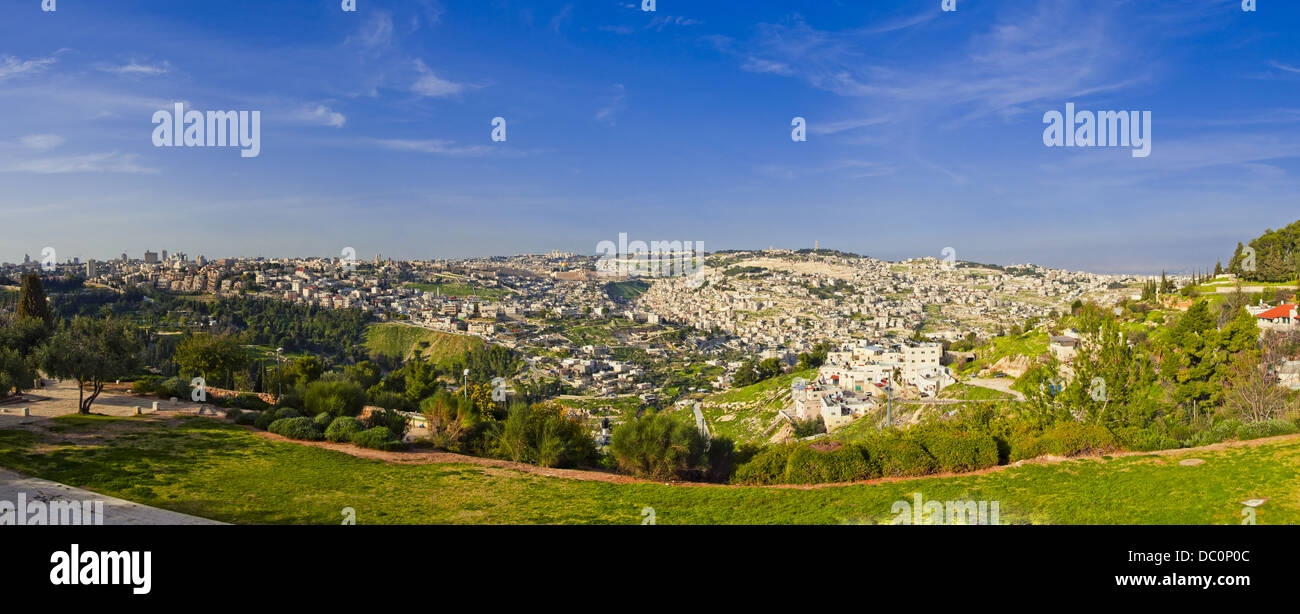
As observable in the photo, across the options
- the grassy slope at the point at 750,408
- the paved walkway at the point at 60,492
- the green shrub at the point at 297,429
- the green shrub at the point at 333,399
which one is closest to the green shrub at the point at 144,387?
the paved walkway at the point at 60,492

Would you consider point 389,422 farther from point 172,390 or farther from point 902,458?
point 902,458

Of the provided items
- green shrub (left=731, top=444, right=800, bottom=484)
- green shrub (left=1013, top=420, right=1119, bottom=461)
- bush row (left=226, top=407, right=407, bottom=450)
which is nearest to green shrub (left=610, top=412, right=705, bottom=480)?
green shrub (left=731, top=444, right=800, bottom=484)

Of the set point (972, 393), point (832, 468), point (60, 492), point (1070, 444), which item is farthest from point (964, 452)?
point (972, 393)

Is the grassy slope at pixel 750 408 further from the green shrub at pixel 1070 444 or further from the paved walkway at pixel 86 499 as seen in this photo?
the paved walkway at pixel 86 499

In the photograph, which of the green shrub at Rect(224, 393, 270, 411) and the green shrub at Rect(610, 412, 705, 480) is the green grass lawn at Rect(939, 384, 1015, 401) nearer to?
the green shrub at Rect(610, 412, 705, 480)

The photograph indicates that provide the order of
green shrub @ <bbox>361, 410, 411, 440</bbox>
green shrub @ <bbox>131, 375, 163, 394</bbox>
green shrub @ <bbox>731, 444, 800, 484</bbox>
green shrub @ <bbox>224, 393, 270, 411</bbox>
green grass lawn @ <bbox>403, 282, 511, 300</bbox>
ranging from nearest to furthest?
green shrub @ <bbox>731, 444, 800, 484</bbox> → green shrub @ <bbox>361, 410, 411, 440</bbox> → green shrub @ <bbox>224, 393, 270, 411</bbox> → green shrub @ <bbox>131, 375, 163, 394</bbox> → green grass lawn @ <bbox>403, 282, 511, 300</bbox>
